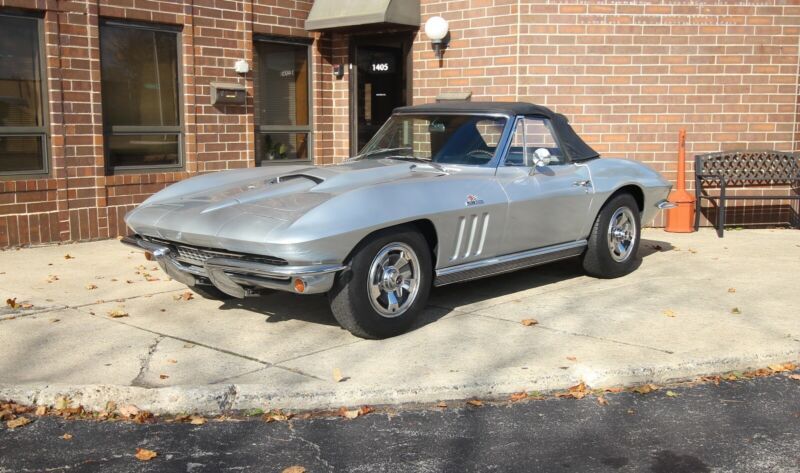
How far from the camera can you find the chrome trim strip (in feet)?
19.9

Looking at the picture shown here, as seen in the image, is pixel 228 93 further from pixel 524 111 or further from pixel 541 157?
pixel 541 157

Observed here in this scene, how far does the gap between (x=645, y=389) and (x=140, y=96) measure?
7613 mm

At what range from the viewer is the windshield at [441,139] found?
6.68 metres

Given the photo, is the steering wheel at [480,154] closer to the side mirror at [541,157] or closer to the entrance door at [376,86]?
the side mirror at [541,157]

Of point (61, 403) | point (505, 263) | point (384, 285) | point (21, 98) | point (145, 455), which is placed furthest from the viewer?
point (21, 98)

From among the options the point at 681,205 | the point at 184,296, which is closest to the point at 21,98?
the point at 184,296

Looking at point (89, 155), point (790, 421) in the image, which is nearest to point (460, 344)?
point (790, 421)

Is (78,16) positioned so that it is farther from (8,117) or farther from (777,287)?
(777,287)

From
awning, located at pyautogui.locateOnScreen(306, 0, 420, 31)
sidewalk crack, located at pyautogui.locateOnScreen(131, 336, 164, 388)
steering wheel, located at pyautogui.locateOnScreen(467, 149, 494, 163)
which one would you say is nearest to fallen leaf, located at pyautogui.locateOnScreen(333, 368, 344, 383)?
sidewalk crack, located at pyautogui.locateOnScreen(131, 336, 164, 388)

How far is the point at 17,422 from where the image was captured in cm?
434

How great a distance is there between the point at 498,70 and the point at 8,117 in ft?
19.1

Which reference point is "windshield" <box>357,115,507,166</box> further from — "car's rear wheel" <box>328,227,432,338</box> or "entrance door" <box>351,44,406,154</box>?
"entrance door" <box>351,44,406,154</box>

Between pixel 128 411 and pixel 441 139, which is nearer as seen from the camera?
pixel 128 411

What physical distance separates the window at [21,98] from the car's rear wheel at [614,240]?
600cm
